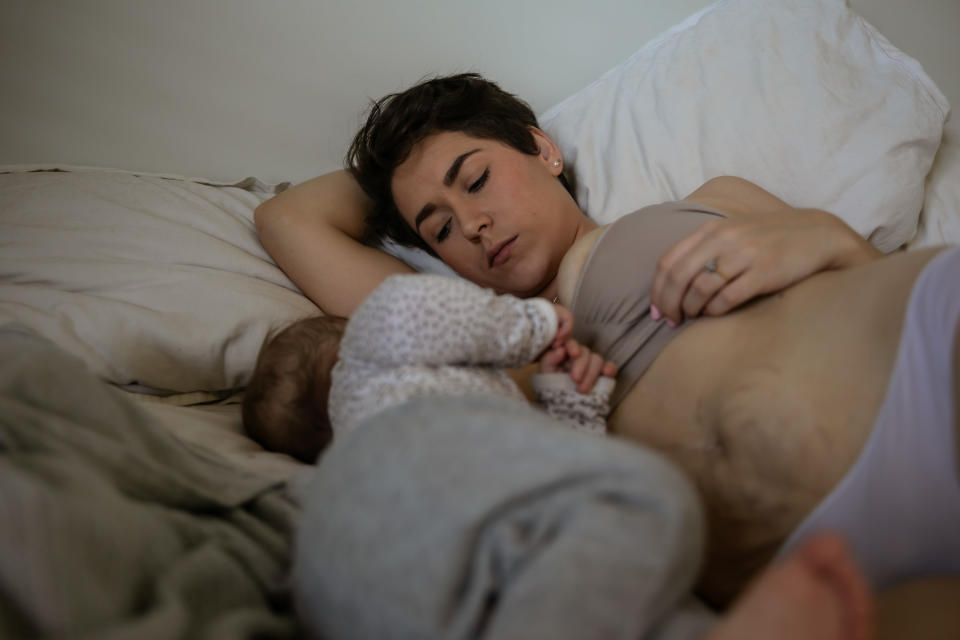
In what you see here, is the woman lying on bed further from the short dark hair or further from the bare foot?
the bare foot

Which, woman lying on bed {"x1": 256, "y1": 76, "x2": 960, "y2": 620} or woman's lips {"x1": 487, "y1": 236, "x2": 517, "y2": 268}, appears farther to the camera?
woman's lips {"x1": 487, "y1": 236, "x2": 517, "y2": 268}

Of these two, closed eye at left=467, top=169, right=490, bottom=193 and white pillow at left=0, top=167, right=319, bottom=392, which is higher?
closed eye at left=467, top=169, right=490, bottom=193

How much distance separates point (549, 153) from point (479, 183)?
332 millimetres

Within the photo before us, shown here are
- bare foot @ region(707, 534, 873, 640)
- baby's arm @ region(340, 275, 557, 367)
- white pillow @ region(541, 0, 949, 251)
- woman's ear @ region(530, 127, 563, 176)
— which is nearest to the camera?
bare foot @ region(707, 534, 873, 640)

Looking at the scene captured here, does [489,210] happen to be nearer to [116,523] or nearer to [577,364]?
[577,364]

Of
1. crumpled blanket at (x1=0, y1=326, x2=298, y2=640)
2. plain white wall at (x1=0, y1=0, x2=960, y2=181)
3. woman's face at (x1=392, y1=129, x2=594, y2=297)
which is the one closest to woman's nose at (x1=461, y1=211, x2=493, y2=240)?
woman's face at (x1=392, y1=129, x2=594, y2=297)

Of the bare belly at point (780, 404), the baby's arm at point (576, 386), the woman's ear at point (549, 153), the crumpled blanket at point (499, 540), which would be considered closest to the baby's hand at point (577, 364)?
the baby's arm at point (576, 386)

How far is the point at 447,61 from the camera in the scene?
70.6 inches

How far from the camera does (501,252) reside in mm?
1207

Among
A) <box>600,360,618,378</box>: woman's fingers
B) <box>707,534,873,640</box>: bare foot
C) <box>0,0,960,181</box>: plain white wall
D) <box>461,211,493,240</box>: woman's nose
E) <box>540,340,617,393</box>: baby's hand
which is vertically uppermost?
<box>0,0,960,181</box>: plain white wall

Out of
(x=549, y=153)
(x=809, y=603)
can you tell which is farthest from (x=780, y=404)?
(x=549, y=153)

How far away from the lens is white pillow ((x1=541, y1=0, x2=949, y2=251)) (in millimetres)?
1152

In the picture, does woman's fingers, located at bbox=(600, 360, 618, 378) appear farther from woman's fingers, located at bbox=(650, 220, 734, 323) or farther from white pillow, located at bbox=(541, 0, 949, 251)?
white pillow, located at bbox=(541, 0, 949, 251)

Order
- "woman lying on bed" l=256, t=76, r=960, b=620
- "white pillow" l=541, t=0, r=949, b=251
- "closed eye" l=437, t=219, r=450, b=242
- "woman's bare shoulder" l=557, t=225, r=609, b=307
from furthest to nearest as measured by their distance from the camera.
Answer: "closed eye" l=437, t=219, r=450, b=242
"white pillow" l=541, t=0, r=949, b=251
"woman's bare shoulder" l=557, t=225, r=609, b=307
"woman lying on bed" l=256, t=76, r=960, b=620
